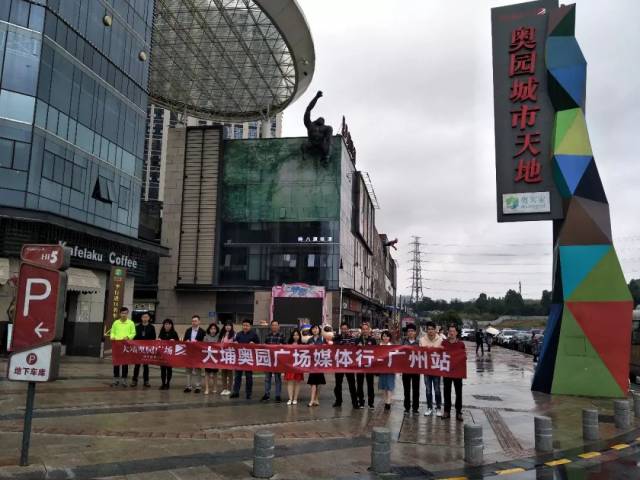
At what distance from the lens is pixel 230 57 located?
173ft

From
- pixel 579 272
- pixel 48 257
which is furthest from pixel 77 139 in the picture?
pixel 579 272

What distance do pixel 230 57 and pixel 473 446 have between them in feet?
166

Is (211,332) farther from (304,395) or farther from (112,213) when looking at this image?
(112,213)

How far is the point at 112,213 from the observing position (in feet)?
103

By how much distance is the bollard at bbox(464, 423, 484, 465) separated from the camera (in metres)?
8.03

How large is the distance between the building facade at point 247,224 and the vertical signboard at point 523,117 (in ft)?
99.2

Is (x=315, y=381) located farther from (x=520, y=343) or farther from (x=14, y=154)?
(x=520, y=343)

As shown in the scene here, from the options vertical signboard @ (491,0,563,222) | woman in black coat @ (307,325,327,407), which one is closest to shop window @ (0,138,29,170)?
woman in black coat @ (307,325,327,407)

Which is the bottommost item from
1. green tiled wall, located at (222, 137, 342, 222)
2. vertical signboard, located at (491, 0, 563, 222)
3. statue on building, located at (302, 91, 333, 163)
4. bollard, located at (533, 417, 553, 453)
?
bollard, located at (533, 417, 553, 453)

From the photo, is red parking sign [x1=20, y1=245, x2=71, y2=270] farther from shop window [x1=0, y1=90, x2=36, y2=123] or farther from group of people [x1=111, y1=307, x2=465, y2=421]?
shop window [x1=0, y1=90, x2=36, y2=123]

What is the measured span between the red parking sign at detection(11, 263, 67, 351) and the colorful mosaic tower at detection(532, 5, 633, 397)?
14.3 meters

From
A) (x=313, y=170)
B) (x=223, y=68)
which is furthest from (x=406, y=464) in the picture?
(x=223, y=68)

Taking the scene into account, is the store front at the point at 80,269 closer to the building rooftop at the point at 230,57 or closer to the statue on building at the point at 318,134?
the statue on building at the point at 318,134

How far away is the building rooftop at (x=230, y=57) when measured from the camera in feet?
149
